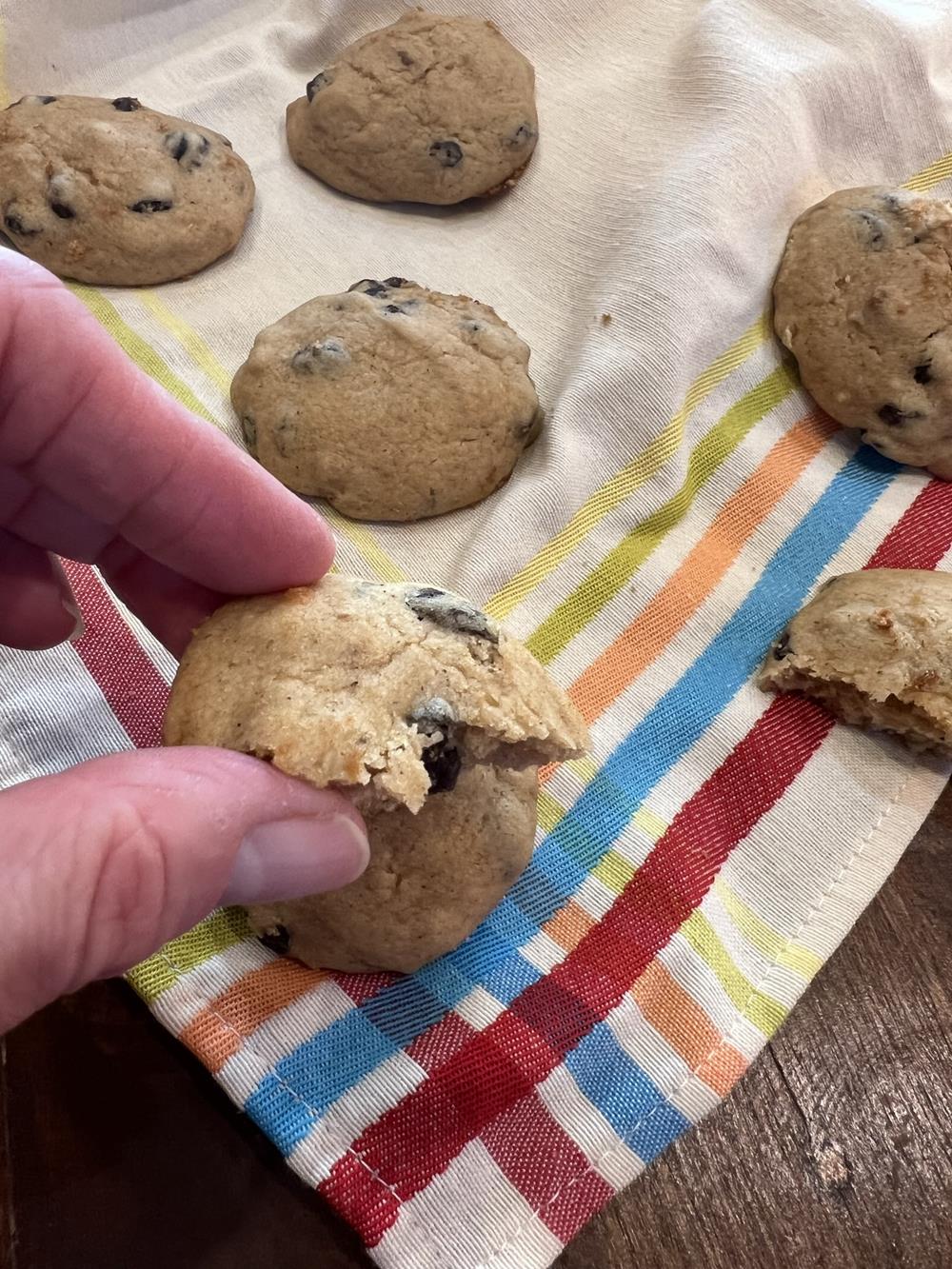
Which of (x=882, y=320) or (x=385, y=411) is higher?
(x=882, y=320)

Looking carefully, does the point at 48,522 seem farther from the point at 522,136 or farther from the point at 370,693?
the point at 522,136

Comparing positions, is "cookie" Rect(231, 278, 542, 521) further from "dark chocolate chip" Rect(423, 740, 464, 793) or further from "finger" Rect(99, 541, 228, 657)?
"dark chocolate chip" Rect(423, 740, 464, 793)

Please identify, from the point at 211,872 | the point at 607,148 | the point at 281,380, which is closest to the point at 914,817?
the point at 211,872

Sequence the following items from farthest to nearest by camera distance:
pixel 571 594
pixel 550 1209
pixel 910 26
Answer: pixel 910 26 < pixel 571 594 < pixel 550 1209

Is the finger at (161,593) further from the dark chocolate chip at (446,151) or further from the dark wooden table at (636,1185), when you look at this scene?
the dark chocolate chip at (446,151)

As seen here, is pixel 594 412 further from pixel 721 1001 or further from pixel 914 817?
pixel 721 1001

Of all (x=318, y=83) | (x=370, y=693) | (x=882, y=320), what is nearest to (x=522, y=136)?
(x=318, y=83)

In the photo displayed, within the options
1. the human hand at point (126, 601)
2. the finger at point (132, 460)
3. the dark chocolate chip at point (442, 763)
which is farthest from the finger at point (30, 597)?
the dark chocolate chip at point (442, 763)
